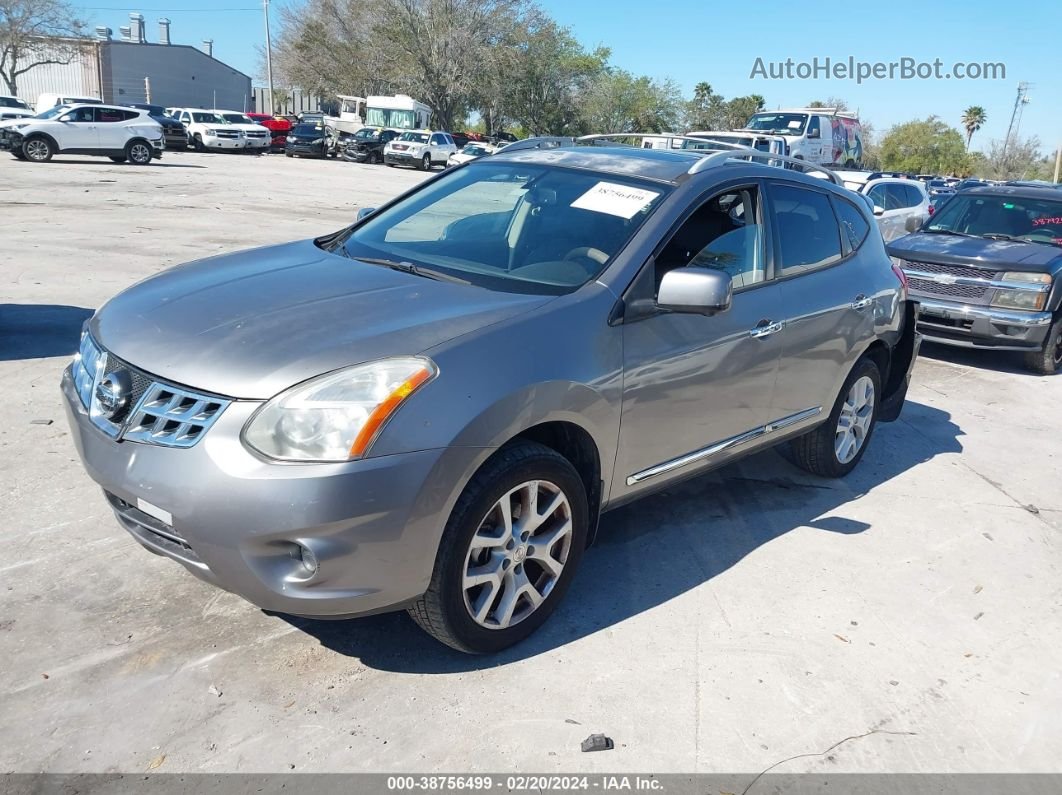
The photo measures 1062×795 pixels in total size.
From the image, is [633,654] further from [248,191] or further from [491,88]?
[491,88]

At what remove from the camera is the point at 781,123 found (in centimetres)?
2425

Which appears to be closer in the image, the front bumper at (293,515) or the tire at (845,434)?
the front bumper at (293,515)

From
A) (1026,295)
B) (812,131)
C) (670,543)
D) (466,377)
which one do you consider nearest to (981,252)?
(1026,295)

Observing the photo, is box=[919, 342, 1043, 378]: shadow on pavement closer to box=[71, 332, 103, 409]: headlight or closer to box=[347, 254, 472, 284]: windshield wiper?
box=[347, 254, 472, 284]: windshield wiper

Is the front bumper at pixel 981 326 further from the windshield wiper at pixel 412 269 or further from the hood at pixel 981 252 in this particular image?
the windshield wiper at pixel 412 269

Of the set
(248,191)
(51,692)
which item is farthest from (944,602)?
(248,191)

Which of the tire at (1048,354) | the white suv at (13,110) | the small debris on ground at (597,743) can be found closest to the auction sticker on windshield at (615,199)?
the small debris on ground at (597,743)

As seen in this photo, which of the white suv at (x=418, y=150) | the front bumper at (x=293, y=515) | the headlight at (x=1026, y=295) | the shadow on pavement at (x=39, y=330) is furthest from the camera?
the white suv at (x=418, y=150)

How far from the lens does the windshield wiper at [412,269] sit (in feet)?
12.1

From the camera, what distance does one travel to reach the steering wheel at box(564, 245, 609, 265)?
12.2 ft

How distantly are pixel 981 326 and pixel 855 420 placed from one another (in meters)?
4.03

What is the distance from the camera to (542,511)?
332 centimetres

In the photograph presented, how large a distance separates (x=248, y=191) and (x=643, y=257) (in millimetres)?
19956

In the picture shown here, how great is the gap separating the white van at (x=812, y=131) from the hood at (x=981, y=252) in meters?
13.7
